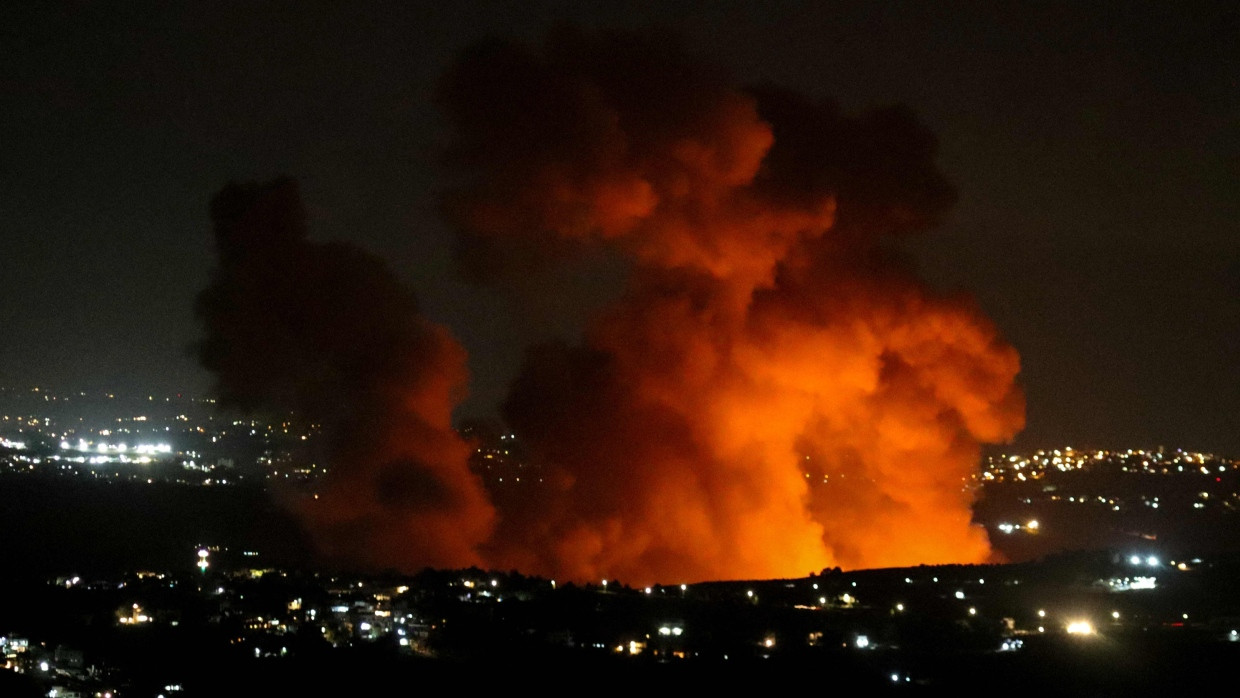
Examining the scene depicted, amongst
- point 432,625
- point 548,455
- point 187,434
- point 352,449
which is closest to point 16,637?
point 432,625

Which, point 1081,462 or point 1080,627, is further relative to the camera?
point 1081,462

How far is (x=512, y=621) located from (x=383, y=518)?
46.6 ft

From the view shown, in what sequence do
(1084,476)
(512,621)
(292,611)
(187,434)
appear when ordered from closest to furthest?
(512,621)
(292,611)
(187,434)
(1084,476)

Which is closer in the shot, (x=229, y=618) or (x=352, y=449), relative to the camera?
(x=229, y=618)

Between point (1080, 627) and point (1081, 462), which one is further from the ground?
point (1081, 462)

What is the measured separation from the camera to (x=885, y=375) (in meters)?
59.2

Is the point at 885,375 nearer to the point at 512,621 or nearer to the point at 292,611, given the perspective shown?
the point at 512,621

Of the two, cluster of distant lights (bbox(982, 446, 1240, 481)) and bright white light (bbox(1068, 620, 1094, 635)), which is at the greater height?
cluster of distant lights (bbox(982, 446, 1240, 481))

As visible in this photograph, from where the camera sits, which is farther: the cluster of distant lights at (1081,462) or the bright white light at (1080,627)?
the cluster of distant lights at (1081,462)

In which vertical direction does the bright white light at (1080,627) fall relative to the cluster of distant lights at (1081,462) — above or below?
below

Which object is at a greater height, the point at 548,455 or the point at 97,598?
the point at 548,455

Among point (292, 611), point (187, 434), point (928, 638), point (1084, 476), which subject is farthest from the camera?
point (1084, 476)

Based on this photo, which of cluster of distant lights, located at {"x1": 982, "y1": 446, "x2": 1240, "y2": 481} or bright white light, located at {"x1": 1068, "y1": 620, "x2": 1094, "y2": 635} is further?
cluster of distant lights, located at {"x1": 982, "y1": 446, "x2": 1240, "y2": 481}

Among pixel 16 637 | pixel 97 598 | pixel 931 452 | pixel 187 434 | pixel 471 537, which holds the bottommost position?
pixel 16 637
